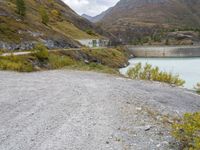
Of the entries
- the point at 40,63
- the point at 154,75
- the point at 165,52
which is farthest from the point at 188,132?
the point at 165,52

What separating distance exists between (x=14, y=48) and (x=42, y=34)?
51.5ft

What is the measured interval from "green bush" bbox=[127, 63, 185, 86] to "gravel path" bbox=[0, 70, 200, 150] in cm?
1399

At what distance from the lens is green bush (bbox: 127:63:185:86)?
29.9 metres

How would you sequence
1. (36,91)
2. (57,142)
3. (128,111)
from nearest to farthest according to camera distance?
1. (57,142)
2. (128,111)
3. (36,91)

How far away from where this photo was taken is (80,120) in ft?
33.3

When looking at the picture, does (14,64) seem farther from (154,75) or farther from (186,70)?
(186,70)

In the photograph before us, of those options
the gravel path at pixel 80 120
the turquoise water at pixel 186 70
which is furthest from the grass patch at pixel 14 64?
the turquoise water at pixel 186 70

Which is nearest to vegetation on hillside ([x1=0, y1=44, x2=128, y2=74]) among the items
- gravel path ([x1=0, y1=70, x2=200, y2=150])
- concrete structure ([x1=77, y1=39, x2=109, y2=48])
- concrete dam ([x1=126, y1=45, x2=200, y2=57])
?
gravel path ([x1=0, y1=70, x2=200, y2=150])

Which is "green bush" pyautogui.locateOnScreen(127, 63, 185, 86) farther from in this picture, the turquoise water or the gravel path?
the gravel path

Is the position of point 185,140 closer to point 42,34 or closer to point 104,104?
point 104,104

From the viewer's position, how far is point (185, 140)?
8273 mm

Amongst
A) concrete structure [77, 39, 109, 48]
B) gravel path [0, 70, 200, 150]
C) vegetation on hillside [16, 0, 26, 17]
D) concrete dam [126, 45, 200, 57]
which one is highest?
vegetation on hillside [16, 0, 26, 17]

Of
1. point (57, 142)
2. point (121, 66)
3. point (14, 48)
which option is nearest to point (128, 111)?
point (57, 142)

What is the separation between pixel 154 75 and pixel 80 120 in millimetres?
21513
